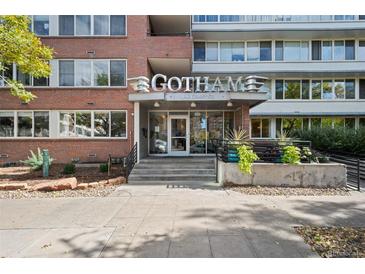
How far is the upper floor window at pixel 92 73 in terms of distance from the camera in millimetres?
14211

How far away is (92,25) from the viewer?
14.3 metres

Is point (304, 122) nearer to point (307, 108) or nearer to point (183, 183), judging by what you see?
point (307, 108)

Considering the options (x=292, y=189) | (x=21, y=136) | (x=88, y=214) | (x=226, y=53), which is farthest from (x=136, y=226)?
(x=226, y=53)

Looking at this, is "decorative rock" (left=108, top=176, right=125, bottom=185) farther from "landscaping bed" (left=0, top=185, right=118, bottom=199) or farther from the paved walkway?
the paved walkway

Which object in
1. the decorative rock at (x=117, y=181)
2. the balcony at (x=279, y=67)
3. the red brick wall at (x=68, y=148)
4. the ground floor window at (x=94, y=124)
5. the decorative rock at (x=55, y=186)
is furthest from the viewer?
the balcony at (x=279, y=67)

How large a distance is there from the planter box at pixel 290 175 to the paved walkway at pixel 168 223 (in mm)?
1096

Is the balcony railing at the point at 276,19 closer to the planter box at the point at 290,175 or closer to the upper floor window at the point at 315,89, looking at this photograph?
the upper floor window at the point at 315,89

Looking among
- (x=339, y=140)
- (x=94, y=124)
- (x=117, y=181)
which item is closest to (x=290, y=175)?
(x=117, y=181)

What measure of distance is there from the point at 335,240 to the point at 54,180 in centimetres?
942

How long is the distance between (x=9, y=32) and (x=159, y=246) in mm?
10075

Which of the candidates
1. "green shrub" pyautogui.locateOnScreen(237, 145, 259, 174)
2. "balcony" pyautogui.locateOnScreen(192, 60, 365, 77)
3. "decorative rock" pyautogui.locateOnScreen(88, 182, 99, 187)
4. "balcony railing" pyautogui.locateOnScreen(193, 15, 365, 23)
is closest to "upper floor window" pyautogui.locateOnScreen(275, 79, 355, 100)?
"balcony" pyautogui.locateOnScreen(192, 60, 365, 77)

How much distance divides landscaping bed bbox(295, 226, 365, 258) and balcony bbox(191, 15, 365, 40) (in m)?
18.5

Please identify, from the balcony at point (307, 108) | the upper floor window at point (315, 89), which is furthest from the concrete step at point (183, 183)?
the upper floor window at point (315, 89)

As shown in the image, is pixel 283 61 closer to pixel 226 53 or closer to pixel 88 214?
pixel 226 53
